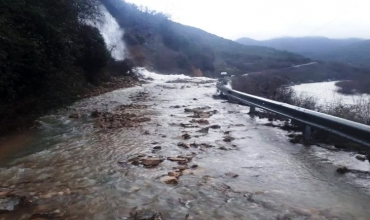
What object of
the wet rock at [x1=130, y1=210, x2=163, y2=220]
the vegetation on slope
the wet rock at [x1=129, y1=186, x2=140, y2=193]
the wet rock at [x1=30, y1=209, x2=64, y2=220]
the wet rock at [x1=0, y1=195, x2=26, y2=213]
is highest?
the vegetation on slope

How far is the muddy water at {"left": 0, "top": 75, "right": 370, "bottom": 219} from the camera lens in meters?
3.12

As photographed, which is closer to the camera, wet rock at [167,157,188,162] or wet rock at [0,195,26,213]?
wet rock at [0,195,26,213]

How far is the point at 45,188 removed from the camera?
3.66m

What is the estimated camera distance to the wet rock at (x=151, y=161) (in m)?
4.59

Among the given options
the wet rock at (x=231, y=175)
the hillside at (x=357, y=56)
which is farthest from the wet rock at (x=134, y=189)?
the hillside at (x=357, y=56)

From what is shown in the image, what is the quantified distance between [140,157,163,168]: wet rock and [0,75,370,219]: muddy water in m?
0.12

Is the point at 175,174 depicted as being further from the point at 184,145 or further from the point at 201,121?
the point at 201,121

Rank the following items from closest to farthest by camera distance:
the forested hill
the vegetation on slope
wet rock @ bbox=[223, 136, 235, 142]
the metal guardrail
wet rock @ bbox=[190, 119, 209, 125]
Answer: the metal guardrail → wet rock @ bbox=[223, 136, 235, 142] → the vegetation on slope → wet rock @ bbox=[190, 119, 209, 125] → the forested hill

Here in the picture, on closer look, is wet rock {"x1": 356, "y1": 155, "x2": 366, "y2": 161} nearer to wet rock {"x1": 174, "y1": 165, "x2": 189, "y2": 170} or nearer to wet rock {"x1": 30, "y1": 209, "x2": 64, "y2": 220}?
wet rock {"x1": 174, "y1": 165, "x2": 189, "y2": 170}

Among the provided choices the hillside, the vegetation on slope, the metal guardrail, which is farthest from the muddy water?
the hillside

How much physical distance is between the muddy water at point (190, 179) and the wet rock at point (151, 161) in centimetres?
12

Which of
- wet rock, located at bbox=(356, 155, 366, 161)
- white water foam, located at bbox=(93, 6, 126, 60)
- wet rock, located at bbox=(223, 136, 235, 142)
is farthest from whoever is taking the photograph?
white water foam, located at bbox=(93, 6, 126, 60)

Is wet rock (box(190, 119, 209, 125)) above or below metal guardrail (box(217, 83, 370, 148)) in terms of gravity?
below

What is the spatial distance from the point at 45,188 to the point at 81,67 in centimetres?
1487
